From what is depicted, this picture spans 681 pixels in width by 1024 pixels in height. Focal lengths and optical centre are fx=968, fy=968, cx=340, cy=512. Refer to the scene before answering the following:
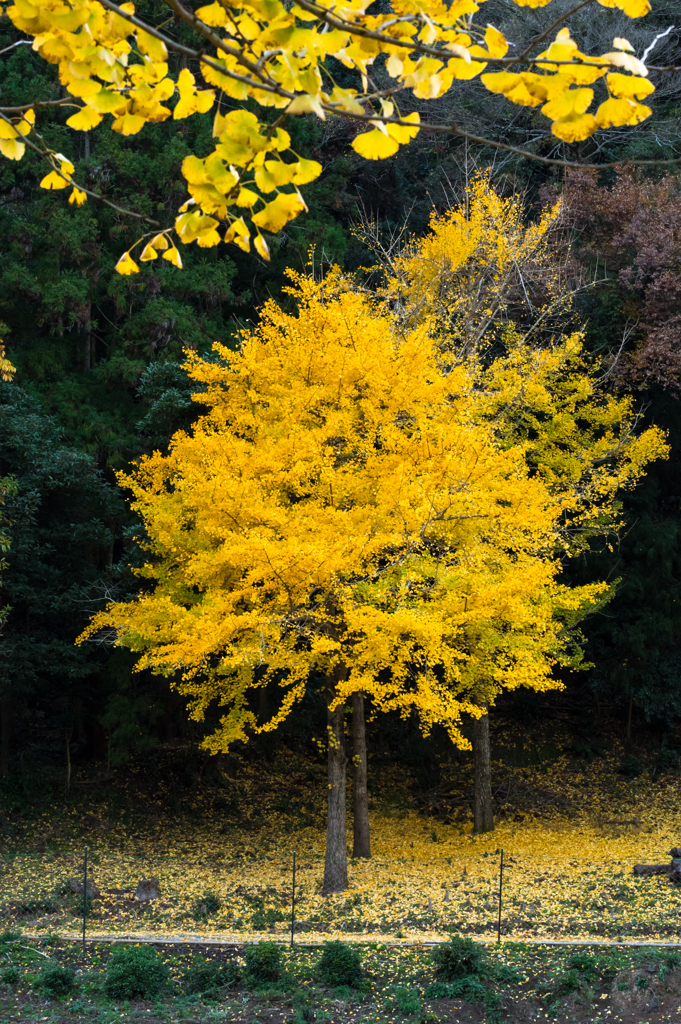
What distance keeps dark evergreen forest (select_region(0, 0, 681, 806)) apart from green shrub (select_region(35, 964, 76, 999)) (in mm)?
6919

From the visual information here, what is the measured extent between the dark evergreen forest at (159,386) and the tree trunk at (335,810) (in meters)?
3.89

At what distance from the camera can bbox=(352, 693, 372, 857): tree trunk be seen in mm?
13453

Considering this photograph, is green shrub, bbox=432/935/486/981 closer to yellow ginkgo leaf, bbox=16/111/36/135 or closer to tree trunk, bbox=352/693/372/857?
tree trunk, bbox=352/693/372/857

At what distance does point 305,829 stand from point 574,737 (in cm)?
691

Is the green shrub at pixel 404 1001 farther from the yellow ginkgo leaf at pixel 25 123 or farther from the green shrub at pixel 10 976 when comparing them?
the yellow ginkgo leaf at pixel 25 123

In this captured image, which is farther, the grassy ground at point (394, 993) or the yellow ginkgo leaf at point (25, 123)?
the grassy ground at point (394, 993)

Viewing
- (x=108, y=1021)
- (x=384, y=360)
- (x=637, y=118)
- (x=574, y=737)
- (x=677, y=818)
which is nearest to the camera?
(x=637, y=118)

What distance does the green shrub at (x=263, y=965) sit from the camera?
8141 mm

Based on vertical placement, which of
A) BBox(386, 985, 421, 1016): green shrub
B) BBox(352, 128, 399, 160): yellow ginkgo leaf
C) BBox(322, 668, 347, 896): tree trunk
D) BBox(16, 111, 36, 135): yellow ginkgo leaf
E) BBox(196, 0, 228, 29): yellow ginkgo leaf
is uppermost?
BBox(16, 111, 36, 135): yellow ginkgo leaf

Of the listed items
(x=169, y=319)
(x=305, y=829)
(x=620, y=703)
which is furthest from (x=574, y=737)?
(x=169, y=319)

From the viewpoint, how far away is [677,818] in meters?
16.2

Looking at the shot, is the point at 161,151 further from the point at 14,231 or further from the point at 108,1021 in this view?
the point at 108,1021

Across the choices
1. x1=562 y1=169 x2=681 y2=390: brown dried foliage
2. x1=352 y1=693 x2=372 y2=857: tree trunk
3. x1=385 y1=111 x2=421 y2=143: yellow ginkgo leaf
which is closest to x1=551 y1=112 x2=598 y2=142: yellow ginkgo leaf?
x1=385 y1=111 x2=421 y2=143: yellow ginkgo leaf

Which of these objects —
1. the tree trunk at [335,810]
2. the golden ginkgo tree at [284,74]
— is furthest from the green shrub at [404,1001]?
the golden ginkgo tree at [284,74]
